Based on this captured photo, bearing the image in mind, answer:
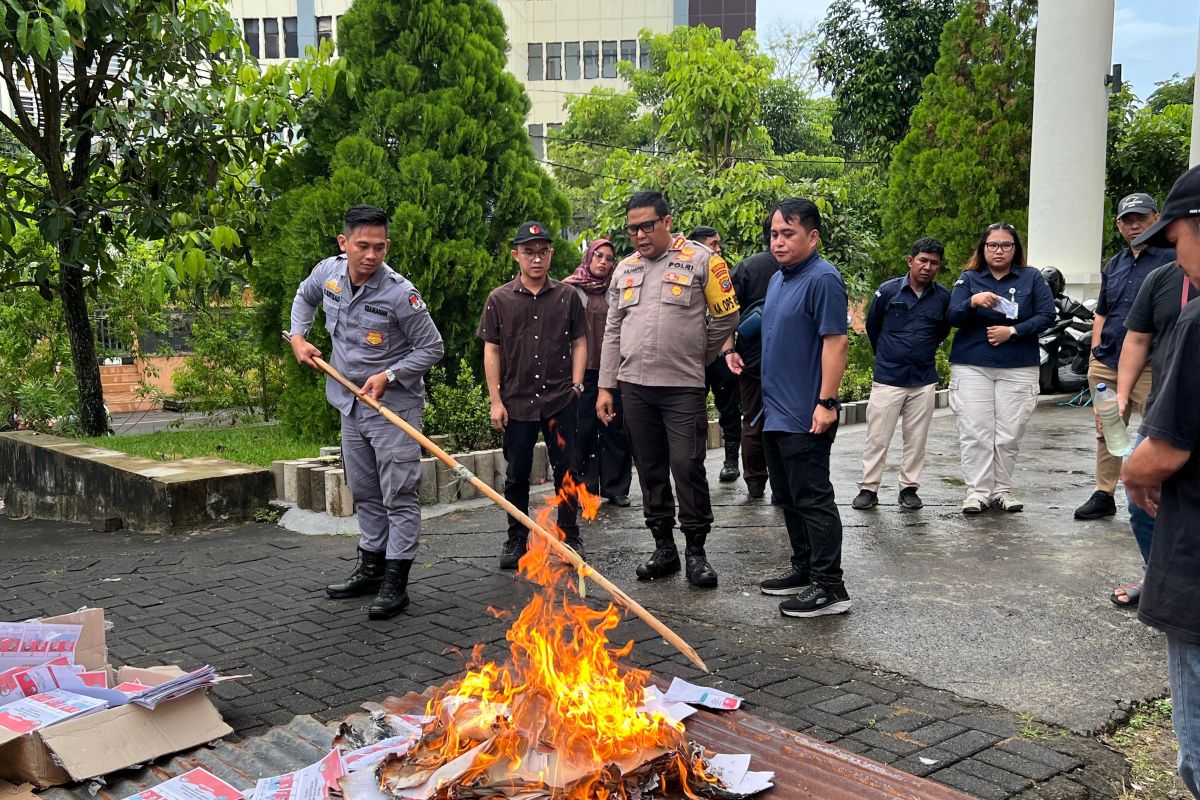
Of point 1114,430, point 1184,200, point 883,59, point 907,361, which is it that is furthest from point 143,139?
point 883,59

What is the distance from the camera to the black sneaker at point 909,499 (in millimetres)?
7492

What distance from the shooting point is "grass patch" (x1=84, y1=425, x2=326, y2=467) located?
29.5ft

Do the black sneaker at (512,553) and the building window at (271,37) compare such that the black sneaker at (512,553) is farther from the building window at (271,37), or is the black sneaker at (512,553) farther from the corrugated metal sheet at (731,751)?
the building window at (271,37)

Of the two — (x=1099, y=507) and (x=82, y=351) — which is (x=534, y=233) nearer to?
(x=1099, y=507)

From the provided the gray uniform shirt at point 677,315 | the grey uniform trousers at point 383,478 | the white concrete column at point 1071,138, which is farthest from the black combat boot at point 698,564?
the white concrete column at point 1071,138

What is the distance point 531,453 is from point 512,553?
65 cm

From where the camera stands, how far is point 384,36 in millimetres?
9328

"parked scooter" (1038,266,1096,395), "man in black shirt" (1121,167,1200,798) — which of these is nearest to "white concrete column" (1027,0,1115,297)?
"parked scooter" (1038,266,1096,395)

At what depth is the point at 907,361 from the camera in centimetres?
744

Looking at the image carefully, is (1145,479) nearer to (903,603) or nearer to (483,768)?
(483,768)

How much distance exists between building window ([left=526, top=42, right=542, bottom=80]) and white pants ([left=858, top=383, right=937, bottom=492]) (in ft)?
204

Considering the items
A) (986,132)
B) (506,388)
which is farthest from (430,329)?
(986,132)

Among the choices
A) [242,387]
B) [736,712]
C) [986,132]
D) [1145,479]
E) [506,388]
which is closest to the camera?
[1145,479]

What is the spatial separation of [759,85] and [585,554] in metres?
9.23
